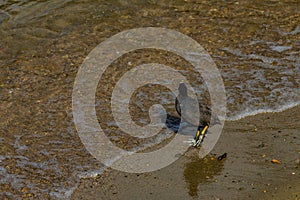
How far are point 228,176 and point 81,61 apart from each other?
366 cm

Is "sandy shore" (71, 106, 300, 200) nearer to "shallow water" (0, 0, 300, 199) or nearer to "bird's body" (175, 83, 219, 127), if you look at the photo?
"bird's body" (175, 83, 219, 127)

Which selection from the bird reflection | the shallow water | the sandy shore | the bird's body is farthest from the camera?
the bird's body

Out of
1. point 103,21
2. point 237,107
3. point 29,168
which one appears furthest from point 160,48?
point 29,168

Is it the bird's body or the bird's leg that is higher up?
the bird's body

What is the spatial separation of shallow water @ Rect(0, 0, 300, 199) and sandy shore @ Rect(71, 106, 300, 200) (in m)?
0.39

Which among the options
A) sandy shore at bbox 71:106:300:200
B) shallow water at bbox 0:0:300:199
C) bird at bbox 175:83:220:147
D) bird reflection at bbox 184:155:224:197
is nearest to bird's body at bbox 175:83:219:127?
bird at bbox 175:83:220:147

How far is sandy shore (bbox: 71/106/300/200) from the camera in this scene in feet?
16.0

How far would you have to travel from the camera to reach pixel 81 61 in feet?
26.2

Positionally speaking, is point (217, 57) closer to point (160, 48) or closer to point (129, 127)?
point (160, 48)

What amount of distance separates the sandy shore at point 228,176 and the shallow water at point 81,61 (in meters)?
0.39

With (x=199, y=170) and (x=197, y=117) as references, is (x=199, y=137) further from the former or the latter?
(x=199, y=170)

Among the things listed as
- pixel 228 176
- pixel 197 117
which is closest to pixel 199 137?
pixel 197 117

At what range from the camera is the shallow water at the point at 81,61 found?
565 centimetres

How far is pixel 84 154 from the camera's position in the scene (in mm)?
5734
